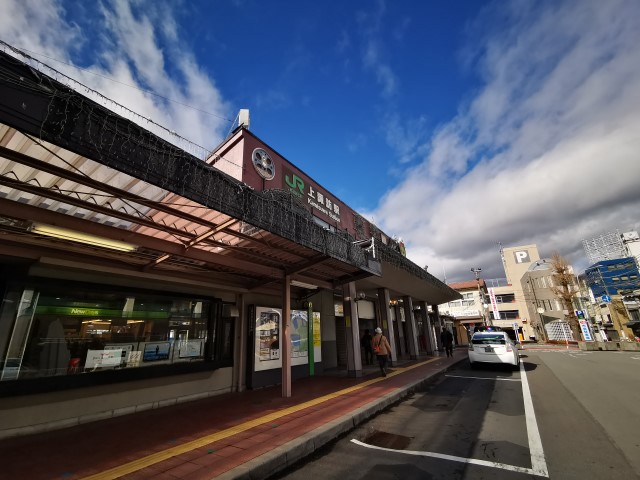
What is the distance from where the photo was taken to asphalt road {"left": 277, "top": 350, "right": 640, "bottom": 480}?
3807 millimetres

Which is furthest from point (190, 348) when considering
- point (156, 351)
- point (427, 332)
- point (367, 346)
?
point (427, 332)

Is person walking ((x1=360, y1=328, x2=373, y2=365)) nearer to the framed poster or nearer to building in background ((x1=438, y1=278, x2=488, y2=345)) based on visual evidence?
the framed poster

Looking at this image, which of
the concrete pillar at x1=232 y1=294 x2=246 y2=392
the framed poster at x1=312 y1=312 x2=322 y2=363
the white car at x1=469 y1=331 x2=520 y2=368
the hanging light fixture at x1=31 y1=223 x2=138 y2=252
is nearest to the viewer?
the hanging light fixture at x1=31 y1=223 x2=138 y2=252

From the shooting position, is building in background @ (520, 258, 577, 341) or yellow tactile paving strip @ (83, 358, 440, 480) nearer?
yellow tactile paving strip @ (83, 358, 440, 480)

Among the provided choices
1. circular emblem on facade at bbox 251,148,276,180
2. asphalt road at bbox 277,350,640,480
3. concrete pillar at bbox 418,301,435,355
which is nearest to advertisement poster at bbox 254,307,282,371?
asphalt road at bbox 277,350,640,480

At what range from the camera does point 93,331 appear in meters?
6.21

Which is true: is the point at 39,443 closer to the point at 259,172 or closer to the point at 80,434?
the point at 80,434

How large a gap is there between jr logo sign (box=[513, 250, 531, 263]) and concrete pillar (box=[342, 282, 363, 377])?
52.3 metres

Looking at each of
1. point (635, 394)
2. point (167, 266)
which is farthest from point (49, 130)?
point (635, 394)

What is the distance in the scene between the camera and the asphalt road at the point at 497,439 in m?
3.81

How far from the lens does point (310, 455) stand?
4.50m

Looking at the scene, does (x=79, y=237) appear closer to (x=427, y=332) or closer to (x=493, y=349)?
(x=493, y=349)

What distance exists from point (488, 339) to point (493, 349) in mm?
513

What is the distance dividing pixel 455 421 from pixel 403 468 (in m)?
2.67
